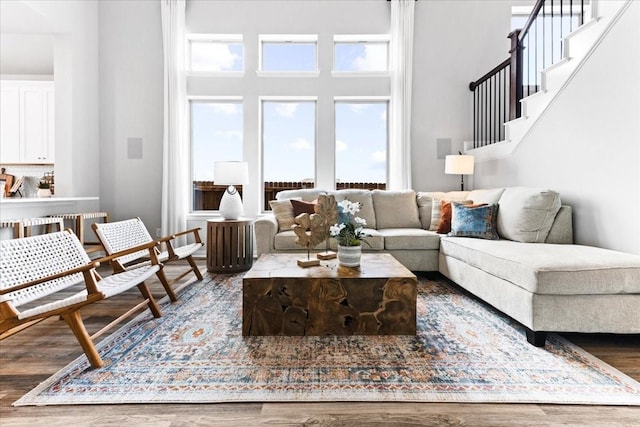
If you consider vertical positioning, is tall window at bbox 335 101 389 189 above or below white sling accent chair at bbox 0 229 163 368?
above

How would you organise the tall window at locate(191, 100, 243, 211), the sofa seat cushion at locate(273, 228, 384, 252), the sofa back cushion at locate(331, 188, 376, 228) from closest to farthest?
1. the sofa seat cushion at locate(273, 228, 384, 252)
2. the sofa back cushion at locate(331, 188, 376, 228)
3. the tall window at locate(191, 100, 243, 211)

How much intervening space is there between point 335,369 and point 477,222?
2281 mm

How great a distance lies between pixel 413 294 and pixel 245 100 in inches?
162

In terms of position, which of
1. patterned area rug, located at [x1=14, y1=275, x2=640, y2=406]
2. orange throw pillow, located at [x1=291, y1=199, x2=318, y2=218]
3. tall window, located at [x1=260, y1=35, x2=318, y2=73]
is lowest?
patterned area rug, located at [x1=14, y1=275, x2=640, y2=406]

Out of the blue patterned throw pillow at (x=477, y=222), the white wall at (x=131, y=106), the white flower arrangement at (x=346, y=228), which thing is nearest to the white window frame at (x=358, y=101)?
the blue patterned throw pillow at (x=477, y=222)

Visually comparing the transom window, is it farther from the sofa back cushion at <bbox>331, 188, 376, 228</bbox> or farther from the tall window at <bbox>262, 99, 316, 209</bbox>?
the sofa back cushion at <bbox>331, 188, 376, 228</bbox>

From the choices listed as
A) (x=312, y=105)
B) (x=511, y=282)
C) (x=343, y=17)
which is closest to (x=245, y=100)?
(x=312, y=105)

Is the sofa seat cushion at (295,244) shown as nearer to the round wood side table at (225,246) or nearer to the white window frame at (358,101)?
the round wood side table at (225,246)

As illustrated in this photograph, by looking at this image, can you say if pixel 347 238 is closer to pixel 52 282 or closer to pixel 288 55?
pixel 52 282

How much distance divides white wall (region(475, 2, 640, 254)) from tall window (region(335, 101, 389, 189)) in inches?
93.9

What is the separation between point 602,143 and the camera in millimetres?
2906

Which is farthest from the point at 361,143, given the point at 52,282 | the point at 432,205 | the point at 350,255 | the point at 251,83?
the point at 52,282

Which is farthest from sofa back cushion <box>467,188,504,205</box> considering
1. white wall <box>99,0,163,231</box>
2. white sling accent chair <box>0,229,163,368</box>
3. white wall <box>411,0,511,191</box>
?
white wall <box>99,0,163,231</box>

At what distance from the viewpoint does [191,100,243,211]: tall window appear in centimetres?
564
